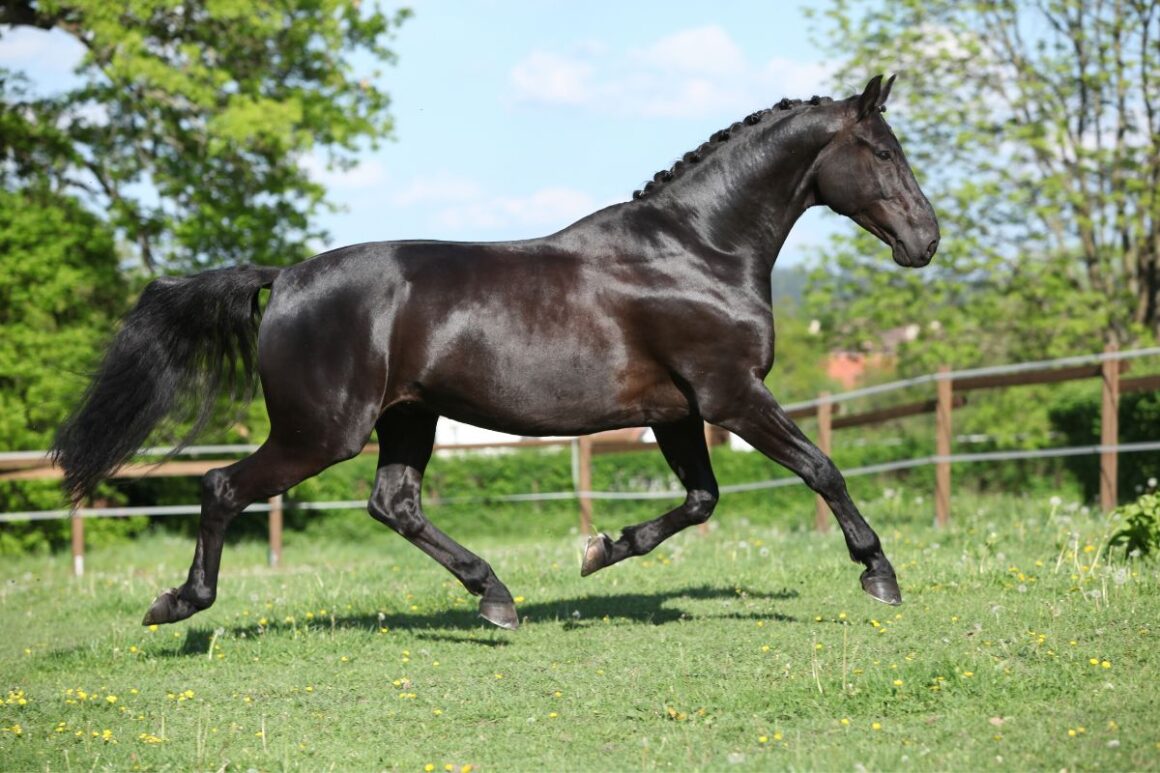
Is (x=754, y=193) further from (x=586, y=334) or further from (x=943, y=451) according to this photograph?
(x=943, y=451)

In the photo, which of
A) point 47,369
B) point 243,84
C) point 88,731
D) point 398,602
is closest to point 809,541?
point 398,602

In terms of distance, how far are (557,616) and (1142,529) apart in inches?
136

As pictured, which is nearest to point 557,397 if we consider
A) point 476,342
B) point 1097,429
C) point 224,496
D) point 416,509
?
point 476,342

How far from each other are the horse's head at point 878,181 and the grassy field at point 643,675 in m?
1.84

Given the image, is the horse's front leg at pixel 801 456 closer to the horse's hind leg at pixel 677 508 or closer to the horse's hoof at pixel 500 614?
the horse's hind leg at pixel 677 508

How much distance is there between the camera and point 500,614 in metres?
6.12

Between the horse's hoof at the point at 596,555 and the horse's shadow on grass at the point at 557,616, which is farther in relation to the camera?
the horse's shadow on grass at the point at 557,616

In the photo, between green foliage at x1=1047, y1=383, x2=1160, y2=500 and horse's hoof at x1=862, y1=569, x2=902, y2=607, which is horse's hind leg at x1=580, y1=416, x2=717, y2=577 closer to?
horse's hoof at x1=862, y1=569, x2=902, y2=607

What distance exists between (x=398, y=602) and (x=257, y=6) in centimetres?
1367

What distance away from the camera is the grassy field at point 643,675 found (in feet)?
14.3

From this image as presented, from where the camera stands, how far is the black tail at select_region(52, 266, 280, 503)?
6406 mm

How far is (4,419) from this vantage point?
55.2 feet

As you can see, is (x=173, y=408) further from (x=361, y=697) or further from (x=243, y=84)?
(x=243, y=84)

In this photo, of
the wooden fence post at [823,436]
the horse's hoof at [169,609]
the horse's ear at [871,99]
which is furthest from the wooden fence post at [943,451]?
the horse's hoof at [169,609]
